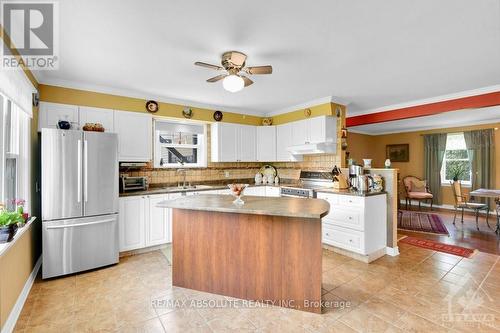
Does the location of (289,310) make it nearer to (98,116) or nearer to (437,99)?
(98,116)

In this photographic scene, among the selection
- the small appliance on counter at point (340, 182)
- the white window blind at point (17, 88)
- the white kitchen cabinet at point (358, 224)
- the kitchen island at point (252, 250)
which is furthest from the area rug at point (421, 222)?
the white window blind at point (17, 88)

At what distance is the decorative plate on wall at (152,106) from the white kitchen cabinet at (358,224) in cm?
314

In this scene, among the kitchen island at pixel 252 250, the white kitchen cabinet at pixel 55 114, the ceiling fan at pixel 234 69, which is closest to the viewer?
the kitchen island at pixel 252 250

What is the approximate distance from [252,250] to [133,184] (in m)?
2.37

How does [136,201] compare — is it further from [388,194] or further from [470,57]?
[470,57]

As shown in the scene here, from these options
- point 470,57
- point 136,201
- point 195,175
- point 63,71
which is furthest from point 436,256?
point 63,71

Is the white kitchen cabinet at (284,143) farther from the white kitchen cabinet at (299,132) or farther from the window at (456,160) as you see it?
the window at (456,160)

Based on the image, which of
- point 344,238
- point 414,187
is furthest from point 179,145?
point 414,187

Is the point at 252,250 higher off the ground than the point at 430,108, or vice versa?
the point at 430,108

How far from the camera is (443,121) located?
6.26 metres

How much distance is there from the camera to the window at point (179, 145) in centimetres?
440

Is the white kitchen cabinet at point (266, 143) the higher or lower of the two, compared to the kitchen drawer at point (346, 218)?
higher

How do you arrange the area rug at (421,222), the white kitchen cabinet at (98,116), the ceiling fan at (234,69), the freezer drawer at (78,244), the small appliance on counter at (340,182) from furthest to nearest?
1. the area rug at (421,222)
2. the small appliance on counter at (340,182)
3. the white kitchen cabinet at (98,116)
4. the freezer drawer at (78,244)
5. the ceiling fan at (234,69)

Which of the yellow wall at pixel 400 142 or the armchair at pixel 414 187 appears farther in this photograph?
the yellow wall at pixel 400 142
